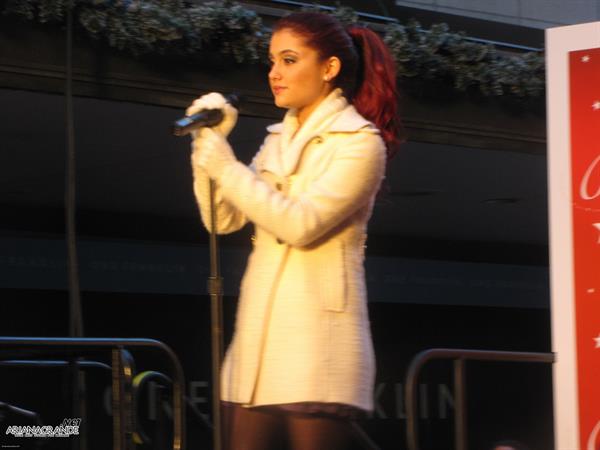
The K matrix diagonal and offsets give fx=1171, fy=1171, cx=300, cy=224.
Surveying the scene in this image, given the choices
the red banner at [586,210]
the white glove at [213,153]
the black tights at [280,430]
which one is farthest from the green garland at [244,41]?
the black tights at [280,430]

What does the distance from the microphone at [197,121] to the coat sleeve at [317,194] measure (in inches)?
4.7

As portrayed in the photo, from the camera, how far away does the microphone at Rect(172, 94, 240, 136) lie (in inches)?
99.7

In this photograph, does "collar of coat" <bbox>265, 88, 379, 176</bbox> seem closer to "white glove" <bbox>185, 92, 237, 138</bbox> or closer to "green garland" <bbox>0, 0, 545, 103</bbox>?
"white glove" <bbox>185, 92, 237, 138</bbox>

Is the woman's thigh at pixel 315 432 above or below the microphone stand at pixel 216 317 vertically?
below

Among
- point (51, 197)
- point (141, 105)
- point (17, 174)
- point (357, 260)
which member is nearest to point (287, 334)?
point (357, 260)

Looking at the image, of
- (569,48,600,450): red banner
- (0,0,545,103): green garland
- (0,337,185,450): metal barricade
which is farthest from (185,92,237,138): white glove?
(0,0,545,103): green garland

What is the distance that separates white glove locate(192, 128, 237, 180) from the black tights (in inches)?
20.5

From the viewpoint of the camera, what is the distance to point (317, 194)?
251cm

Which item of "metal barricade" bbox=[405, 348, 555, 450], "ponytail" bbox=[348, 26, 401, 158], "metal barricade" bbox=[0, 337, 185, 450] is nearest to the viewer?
"ponytail" bbox=[348, 26, 401, 158]

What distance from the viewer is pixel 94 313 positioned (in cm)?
1080

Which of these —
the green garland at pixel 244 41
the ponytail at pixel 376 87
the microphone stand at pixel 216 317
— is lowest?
the microphone stand at pixel 216 317

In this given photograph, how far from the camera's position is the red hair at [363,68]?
267 centimetres

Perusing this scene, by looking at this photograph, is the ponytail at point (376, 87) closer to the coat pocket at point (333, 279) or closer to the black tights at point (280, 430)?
the coat pocket at point (333, 279)

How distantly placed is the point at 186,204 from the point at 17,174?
6.12 feet
